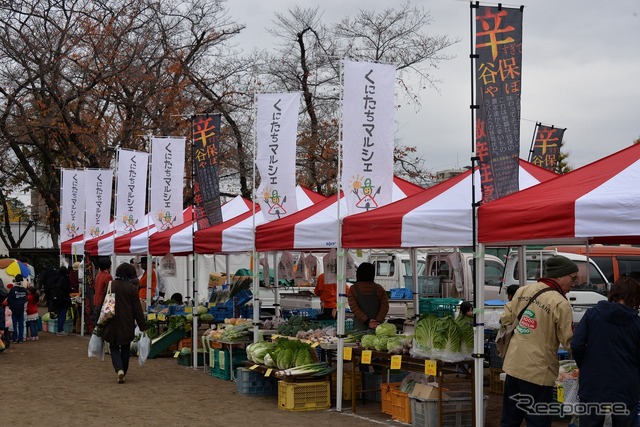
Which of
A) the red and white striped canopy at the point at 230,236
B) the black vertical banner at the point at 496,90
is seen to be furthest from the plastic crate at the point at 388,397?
the red and white striped canopy at the point at 230,236

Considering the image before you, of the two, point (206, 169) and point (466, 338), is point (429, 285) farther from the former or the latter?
point (466, 338)

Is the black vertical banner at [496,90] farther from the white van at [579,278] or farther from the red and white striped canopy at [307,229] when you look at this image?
the white van at [579,278]

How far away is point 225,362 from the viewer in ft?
44.7

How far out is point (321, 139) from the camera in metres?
30.2

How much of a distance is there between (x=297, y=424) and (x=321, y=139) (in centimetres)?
2104

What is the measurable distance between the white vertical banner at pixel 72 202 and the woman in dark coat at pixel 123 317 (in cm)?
997

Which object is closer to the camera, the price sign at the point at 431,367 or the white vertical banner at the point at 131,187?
the price sign at the point at 431,367

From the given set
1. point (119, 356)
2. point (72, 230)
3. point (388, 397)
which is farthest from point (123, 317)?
point (72, 230)

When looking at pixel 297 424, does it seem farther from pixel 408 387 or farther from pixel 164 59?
pixel 164 59

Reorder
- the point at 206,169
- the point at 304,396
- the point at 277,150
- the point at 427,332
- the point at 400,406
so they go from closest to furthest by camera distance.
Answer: the point at 427,332, the point at 400,406, the point at 304,396, the point at 277,150, the point at 206,169

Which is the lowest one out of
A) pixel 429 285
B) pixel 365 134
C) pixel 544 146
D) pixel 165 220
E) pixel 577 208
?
pixel 429 285

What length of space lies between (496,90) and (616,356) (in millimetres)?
2991

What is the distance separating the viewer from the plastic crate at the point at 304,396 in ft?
34.9

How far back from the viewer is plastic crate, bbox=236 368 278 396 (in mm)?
11852
